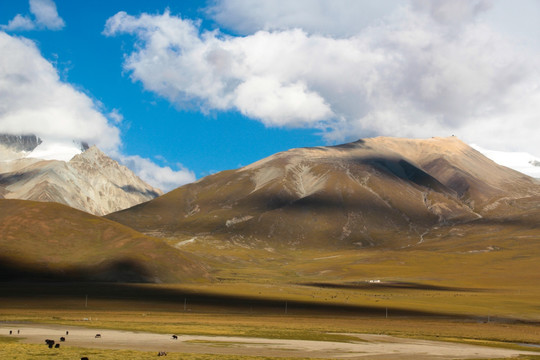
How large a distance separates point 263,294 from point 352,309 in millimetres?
34678

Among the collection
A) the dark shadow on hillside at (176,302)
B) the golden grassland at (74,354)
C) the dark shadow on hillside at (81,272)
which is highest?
the dark shadow on hillside at (81,272)

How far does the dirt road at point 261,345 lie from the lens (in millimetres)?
58344

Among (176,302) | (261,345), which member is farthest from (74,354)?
(176,302)

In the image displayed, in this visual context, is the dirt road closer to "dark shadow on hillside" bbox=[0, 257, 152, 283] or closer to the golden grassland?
the golden grassland

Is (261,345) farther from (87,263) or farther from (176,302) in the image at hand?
(87,263)

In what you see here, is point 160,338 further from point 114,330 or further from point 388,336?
point 388,336

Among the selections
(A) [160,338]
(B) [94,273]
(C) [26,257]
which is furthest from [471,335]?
(C) [26,257]

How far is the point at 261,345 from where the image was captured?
211 ft

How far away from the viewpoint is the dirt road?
191 feet

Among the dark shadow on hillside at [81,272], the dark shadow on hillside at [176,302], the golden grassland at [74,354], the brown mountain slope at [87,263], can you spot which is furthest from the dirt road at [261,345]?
the brown mountain slope at [87,263]

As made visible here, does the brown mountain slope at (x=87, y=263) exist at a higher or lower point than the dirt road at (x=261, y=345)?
higher

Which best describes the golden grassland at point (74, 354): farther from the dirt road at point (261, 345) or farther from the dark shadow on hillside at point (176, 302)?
the dark shadow on hillside at point (176, 302)

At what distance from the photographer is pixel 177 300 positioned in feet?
444

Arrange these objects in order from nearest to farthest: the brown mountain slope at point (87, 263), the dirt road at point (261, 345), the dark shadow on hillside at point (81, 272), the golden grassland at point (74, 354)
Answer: the golden grassland at point (74, 354), the dirt road at point (261, 345), the dark shadow on hillside at point (81, 272), the brown mountain slope at point (87, 263)
